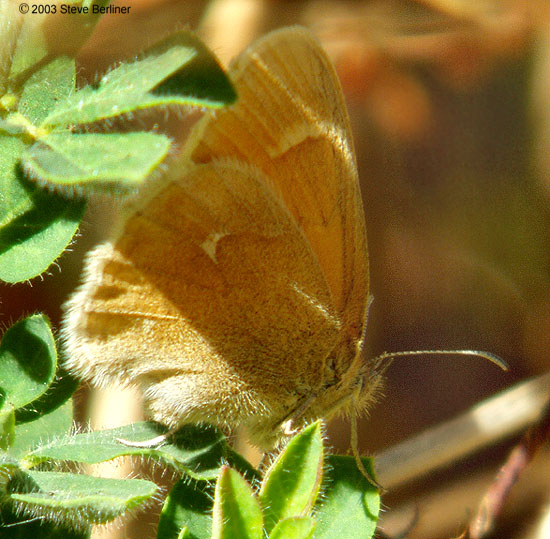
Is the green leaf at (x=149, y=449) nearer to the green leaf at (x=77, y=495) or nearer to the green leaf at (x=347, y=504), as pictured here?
the green leaf at (x=77, y=495)

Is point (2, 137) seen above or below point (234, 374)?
above

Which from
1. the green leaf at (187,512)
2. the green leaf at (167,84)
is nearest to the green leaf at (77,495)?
the green leaf at (187,512)

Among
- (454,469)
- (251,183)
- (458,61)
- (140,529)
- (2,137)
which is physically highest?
(2,137)

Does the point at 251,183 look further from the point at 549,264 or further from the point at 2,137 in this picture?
the point at 549,264

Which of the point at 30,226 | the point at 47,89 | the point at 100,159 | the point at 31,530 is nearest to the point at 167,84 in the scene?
the point at 100,159

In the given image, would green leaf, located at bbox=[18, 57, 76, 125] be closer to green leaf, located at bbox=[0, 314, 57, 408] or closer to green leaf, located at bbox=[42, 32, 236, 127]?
green leaf, located at bbox=[42, 32, 236, 127]

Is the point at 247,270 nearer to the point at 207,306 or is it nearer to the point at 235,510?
the point at 207,306

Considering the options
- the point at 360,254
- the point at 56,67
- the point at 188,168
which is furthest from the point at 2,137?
the point at 360,254
